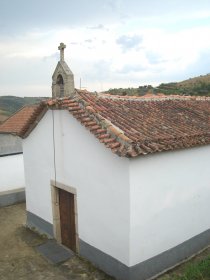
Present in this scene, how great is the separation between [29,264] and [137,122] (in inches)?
203

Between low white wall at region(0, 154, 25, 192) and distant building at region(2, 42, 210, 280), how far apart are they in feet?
15.4

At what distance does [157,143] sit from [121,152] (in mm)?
1181

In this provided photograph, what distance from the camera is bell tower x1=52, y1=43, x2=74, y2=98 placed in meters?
9.19

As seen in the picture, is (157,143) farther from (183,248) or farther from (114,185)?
(183,248)

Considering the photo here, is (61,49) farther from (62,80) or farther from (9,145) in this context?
(9,145)

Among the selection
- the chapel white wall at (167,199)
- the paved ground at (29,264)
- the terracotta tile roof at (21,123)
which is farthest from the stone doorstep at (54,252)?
the terracotta tile roof at (21,123)

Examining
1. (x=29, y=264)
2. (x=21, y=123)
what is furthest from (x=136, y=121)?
(x=21, y=123)

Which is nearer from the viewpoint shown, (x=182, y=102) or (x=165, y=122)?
(x=165, y=122)

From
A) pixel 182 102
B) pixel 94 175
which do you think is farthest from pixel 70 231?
pixel 182 102

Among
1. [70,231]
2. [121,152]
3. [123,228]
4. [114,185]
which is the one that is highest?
[121,152]

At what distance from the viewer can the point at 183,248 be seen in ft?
28.3

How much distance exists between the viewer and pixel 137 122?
846cm

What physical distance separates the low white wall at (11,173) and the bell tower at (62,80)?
619cm

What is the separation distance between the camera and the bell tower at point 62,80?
9188mm
